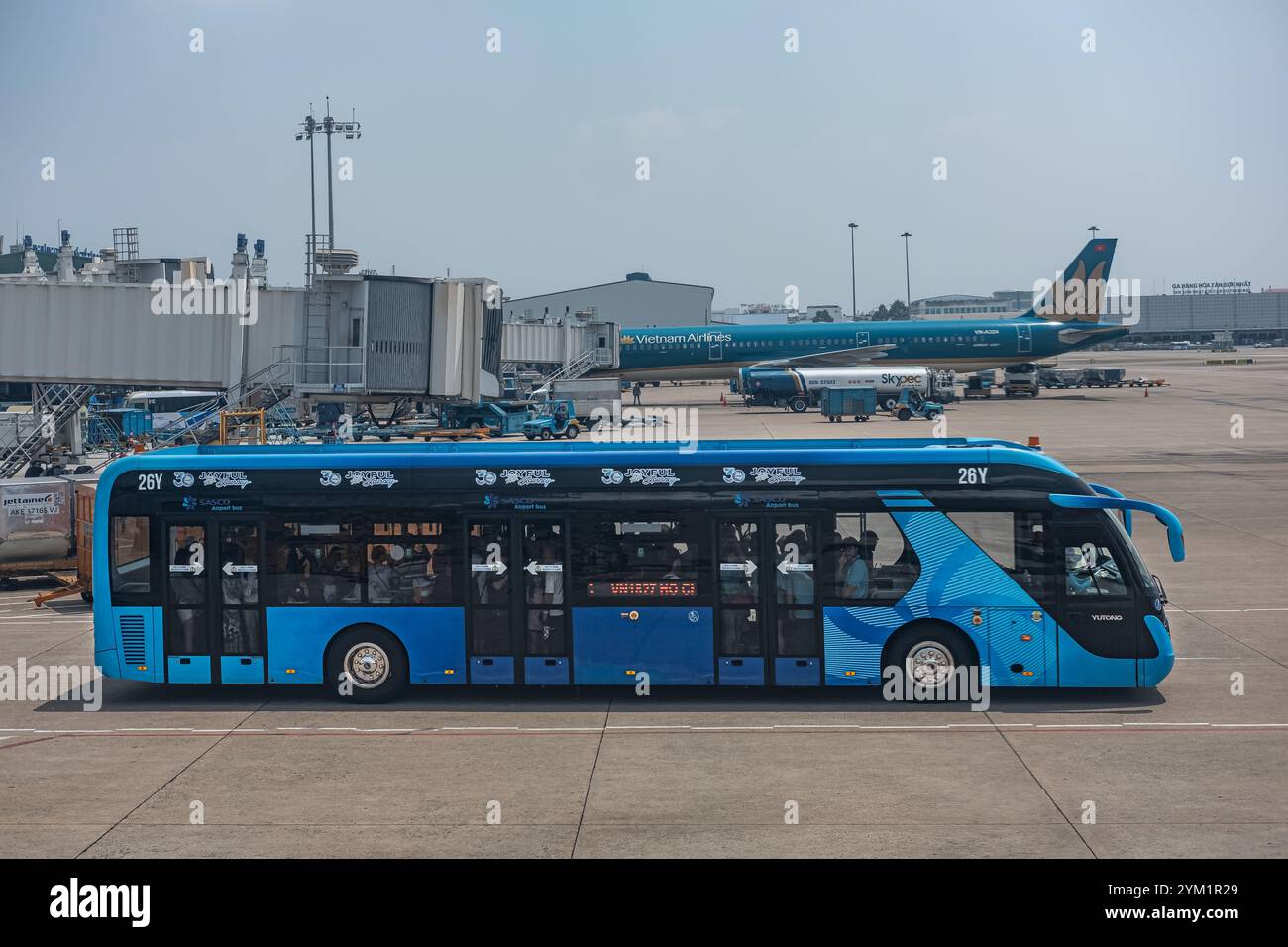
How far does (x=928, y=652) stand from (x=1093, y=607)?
1.98 meters

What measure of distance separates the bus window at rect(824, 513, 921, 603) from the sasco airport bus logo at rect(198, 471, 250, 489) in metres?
7.23

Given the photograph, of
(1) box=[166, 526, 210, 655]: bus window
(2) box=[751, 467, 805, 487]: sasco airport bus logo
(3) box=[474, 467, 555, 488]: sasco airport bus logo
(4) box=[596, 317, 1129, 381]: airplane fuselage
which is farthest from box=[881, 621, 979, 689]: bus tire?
(4) box=[596, 317, 1129, 381]: airplane fuselage

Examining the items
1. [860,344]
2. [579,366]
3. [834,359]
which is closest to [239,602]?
[579,366]

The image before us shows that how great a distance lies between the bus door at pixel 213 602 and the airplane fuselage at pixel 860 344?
2702 inches

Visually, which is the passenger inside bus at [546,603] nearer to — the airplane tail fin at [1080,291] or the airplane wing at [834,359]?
the airplane wing at [834,359]

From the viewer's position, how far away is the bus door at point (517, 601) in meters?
15.6

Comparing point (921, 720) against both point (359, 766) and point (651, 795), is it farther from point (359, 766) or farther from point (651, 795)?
point (359, 766)

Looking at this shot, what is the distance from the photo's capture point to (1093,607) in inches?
596

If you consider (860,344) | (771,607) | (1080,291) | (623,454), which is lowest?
(771,607)

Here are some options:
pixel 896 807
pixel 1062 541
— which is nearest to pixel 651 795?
pixel 896 807

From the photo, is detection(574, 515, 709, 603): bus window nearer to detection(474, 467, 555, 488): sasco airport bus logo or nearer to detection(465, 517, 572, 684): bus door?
detection(465, 517, 572, 684): bus door

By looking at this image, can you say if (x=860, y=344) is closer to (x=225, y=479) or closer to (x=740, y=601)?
(x=740, y=601)

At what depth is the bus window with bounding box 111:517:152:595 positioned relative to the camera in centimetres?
1594

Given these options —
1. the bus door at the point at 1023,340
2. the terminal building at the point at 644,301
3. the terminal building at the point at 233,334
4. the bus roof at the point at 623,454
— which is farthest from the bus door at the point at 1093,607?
the terminal building at the point at 644,301
